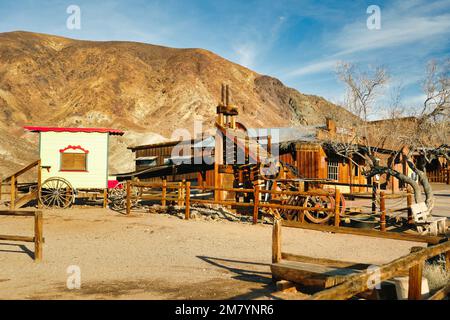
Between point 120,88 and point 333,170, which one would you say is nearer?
point 333,170

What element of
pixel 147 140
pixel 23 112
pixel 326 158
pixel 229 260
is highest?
pixel 23 112

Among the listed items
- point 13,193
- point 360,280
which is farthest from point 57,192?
point 360,280

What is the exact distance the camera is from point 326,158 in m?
25.7

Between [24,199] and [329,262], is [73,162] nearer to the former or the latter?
[24,199]

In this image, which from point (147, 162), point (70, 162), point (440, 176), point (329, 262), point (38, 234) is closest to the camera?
point (329, 262)

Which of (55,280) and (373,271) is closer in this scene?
(373,271)

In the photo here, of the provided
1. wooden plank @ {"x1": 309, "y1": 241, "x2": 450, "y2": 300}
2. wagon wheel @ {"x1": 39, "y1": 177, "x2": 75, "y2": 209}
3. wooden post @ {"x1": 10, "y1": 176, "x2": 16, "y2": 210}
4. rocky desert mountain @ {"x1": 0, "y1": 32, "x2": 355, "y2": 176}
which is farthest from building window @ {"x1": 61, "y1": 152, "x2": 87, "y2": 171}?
rocky desert mountain @ {"x1": 0, "y1": 32, "x2": 355, "y2": 176}

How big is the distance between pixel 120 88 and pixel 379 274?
75.0 m

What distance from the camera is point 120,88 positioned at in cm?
7456

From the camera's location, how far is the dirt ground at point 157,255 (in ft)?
20.4

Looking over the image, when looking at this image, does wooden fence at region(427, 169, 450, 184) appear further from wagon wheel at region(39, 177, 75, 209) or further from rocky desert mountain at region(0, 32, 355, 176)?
wagon wheel at region(39, 177, 75, 209)
